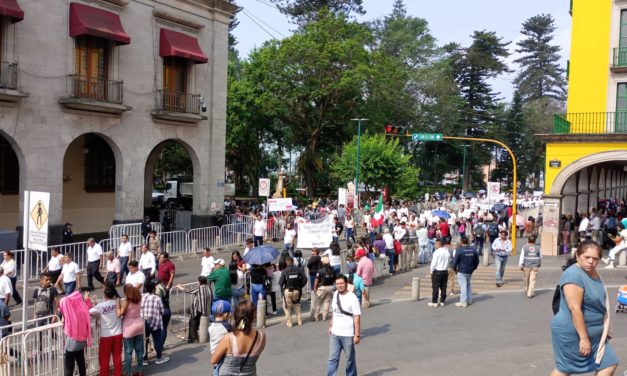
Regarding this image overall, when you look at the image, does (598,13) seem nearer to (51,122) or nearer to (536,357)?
(536,357)

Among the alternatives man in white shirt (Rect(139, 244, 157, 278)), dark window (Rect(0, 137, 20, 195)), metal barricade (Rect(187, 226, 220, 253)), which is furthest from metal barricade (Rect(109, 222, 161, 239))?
man in white shirt (Rect(139, 244, 157, 278))

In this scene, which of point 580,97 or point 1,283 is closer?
point 1,283

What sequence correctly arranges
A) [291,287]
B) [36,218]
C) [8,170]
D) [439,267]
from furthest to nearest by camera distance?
[8,170] < [439,267] < [291,287] < [36,218]

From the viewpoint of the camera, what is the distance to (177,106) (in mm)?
26250

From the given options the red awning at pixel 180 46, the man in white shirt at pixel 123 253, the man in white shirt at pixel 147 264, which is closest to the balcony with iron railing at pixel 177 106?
the red awning at pixel 180 46

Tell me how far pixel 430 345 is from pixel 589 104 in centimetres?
1622

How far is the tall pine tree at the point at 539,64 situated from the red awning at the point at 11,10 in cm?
8530

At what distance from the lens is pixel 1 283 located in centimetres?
1201

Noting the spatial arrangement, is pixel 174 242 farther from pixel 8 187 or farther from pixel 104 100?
pixel 8 187

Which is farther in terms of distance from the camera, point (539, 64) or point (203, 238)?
point (539, 64)

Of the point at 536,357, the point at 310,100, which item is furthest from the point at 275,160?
the point at 536,357

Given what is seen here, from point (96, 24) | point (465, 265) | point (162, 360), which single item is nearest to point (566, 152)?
point (465, 265)

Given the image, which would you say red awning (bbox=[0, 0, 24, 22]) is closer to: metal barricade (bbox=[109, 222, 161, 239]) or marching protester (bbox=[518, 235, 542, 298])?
metal barricade (bbox=[109, 222, 161, 239])

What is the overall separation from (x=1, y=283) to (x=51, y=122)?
1057cm
